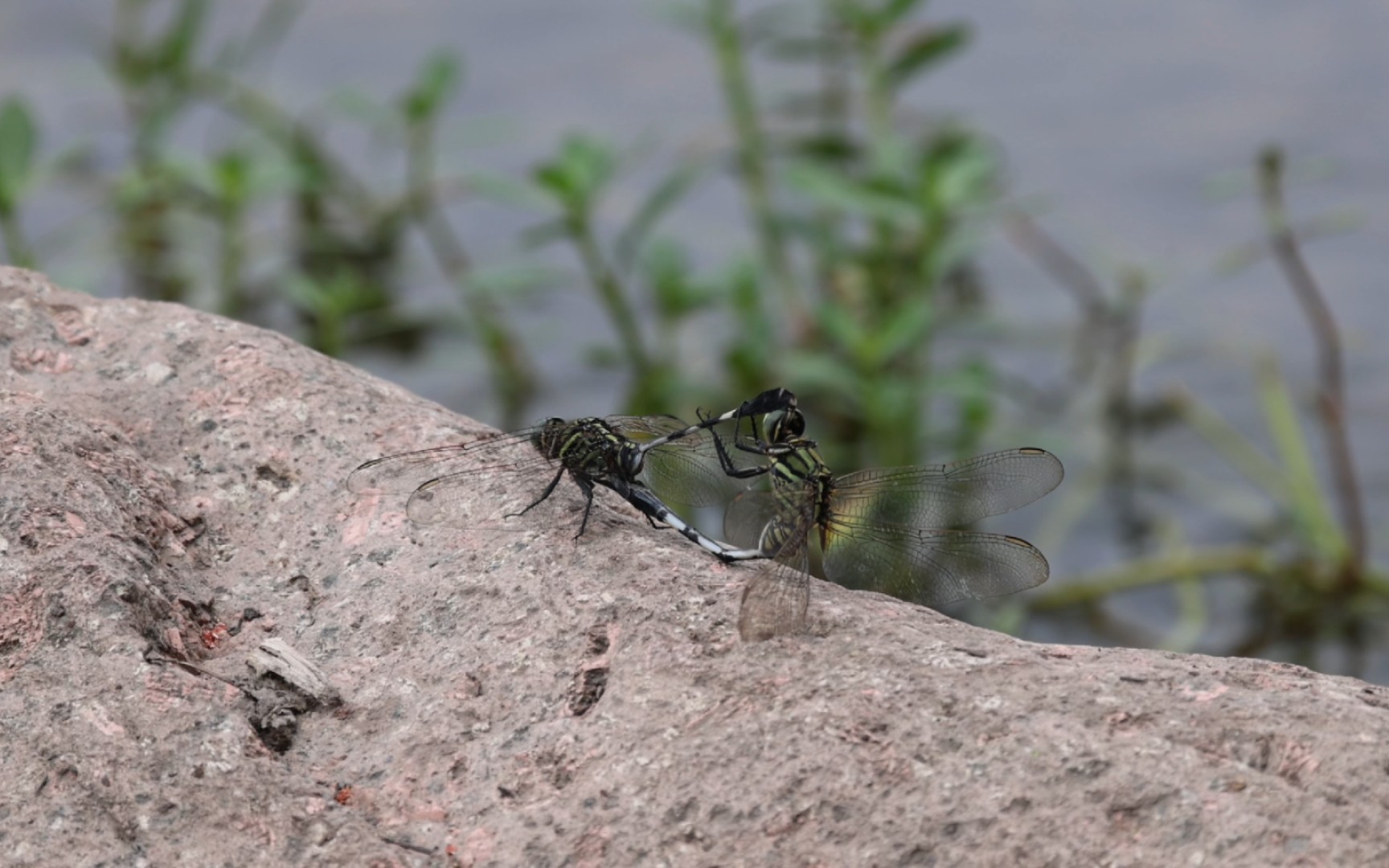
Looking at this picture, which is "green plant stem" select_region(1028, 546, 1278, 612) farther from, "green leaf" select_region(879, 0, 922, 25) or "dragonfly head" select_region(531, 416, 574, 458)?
"dragonfly head" select_region(531, 416, 574, 458)

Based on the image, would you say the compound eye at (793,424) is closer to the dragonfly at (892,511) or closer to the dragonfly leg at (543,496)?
the dragonfly at (892,511)

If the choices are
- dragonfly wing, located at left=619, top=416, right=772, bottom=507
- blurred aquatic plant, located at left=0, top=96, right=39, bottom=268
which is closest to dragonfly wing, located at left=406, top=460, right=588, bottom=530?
dragonfly wing, located at left=619, top=416, right=772, bottom=507

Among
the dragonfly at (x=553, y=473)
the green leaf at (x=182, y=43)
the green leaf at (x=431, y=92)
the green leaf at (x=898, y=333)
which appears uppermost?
the green leaf at (x=182, y=43)

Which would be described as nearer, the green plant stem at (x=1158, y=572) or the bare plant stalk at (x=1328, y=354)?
the bare plant stalk at (x=1328, y=354)

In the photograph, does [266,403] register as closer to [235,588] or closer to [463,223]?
[235,588]

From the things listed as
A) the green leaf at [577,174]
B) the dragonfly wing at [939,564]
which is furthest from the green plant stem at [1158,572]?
the dragonfly wing at [939,564]

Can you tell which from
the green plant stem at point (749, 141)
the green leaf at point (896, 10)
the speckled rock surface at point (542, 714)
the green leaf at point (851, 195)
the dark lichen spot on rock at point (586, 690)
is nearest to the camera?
the speckled rock surface at point (542, 714)

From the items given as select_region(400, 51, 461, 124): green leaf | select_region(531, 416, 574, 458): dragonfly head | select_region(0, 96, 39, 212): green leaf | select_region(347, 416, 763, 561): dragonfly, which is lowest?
select_region(347, 416, 763, 561): dragonfly
